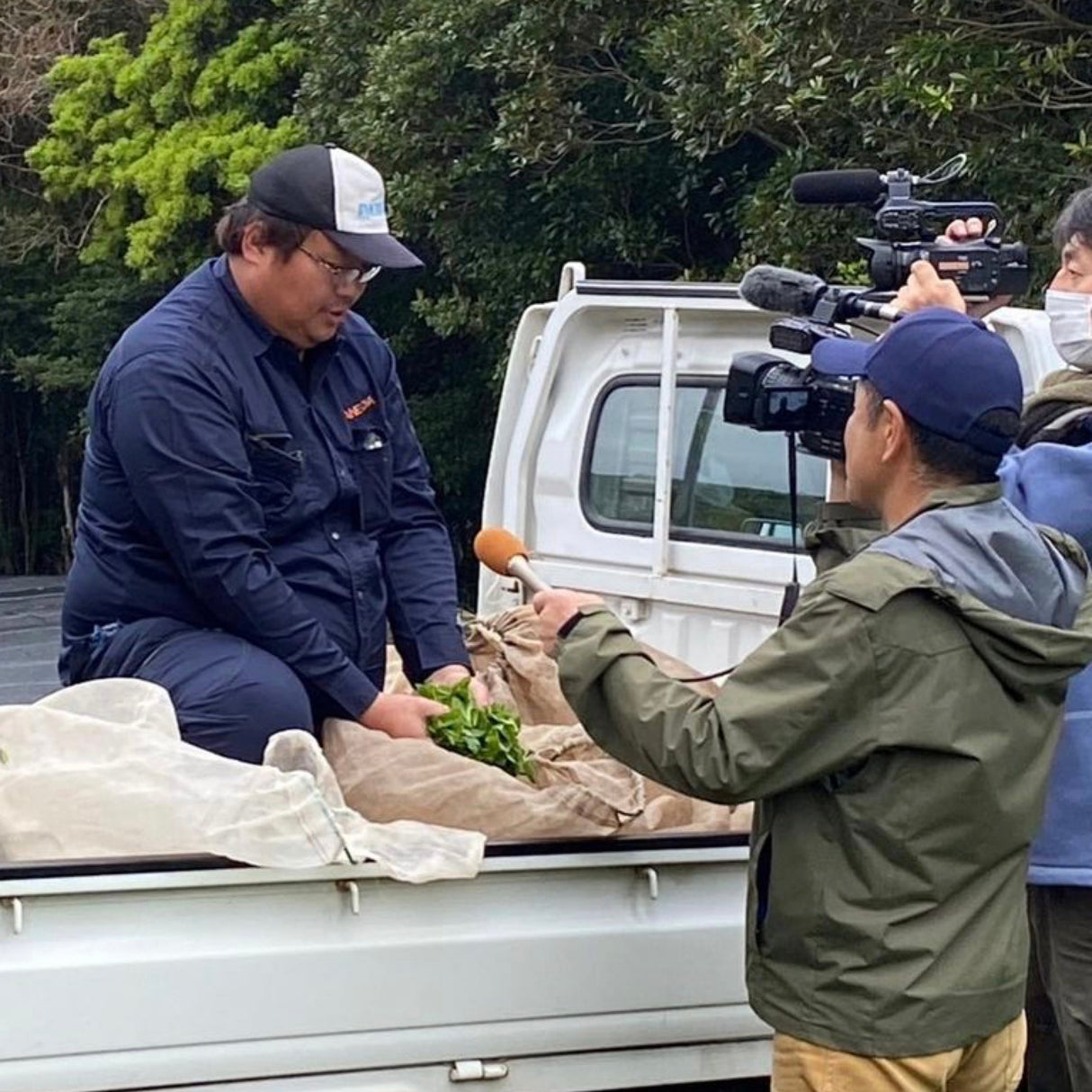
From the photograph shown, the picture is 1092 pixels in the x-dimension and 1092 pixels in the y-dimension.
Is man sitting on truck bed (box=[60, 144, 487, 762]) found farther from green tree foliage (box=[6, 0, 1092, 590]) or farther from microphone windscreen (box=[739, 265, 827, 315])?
green tree foliage (box=[6, 0, 1092, 590])

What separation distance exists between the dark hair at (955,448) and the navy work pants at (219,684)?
1243 mm

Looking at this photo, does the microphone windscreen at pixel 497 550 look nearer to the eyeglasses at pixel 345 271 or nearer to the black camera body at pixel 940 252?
the eyeglasses at pixel 345 271

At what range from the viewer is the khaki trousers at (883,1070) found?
2.50 m

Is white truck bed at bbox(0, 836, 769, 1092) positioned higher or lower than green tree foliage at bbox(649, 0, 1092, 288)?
lower

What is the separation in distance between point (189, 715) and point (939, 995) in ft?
4.72

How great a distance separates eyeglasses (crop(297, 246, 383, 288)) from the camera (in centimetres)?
346

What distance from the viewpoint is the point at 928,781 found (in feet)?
8.16

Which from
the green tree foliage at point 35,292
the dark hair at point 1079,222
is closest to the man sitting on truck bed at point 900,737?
the dark hair at point 1079,222

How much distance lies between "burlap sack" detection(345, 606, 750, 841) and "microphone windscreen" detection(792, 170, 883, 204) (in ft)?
3.32

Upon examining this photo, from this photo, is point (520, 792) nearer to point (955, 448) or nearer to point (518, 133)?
point (955, 448)

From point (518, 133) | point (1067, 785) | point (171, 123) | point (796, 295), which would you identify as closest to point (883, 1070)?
point (1067, 785)

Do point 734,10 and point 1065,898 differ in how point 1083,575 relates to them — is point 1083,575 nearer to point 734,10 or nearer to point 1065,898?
point 1065,898

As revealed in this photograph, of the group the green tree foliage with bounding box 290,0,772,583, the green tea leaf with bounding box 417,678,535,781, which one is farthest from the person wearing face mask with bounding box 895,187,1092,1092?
the green tree foliage with bounding box 290,0,772,583

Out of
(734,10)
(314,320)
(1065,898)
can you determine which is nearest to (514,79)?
(734,10)
